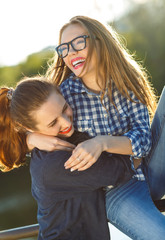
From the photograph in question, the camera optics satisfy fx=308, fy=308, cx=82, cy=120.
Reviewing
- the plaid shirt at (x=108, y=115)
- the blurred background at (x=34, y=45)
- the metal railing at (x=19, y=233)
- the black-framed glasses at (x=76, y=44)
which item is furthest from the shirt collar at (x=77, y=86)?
the blurred background at (x=34, y=45)

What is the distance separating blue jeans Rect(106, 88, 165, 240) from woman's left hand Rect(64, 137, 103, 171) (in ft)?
0.88

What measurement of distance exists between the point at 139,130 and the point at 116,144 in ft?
0.54

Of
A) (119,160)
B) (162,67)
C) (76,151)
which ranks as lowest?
(162,67)

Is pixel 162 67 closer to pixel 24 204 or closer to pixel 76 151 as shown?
pixel 24 204

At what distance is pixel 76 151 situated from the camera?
127cm

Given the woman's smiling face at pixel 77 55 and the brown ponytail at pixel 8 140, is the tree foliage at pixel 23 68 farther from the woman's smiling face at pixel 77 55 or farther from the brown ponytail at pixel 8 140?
the brown ponytail at pixel 8 140

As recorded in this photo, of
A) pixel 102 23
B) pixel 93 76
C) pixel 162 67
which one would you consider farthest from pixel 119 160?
pixel 162 67

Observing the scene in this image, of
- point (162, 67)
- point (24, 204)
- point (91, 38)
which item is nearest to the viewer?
point (91, 38)

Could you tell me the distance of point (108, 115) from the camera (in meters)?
1.54

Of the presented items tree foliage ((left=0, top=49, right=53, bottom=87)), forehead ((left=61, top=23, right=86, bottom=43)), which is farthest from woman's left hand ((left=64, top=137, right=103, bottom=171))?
tree foliage ((left=0, top=49, right=53, bottom=87))

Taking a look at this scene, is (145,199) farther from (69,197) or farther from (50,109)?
(50,109)

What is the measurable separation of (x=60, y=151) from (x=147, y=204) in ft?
1.53

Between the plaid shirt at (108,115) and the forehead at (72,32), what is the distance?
0.75ft

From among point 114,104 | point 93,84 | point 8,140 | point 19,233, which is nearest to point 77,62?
point 93,84
